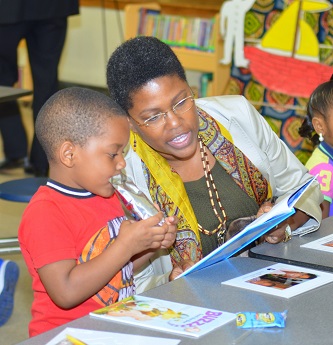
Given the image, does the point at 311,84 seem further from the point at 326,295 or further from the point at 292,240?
the point at 326,295

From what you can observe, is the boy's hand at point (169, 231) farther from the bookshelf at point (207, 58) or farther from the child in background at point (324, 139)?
the bookshelf at point (207, 58)

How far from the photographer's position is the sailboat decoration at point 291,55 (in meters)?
4.84

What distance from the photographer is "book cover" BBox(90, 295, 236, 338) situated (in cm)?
142

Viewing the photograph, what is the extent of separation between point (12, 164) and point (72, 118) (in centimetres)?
404

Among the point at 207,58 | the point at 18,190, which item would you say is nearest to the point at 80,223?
the point at 18,190

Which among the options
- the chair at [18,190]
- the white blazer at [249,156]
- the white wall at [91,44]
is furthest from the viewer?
the white wall at [91,44]

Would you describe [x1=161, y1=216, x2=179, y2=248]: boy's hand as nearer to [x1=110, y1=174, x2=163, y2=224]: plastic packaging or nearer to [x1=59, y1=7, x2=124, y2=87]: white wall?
[x1=110, y1=174, x2=163, y2=224]: plastic packaging

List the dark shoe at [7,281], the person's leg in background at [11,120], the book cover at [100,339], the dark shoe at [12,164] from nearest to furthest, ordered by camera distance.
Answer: the book cover at [100,339] → the dark shoe at [7,281] → the person's leg in background at [11,120] → the dark shoe at [12,164]

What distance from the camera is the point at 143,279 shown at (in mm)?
2273

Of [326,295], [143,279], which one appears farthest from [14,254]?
[326,295]

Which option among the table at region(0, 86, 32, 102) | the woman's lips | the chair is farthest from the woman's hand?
the table at region(0, 86, 32, 102)

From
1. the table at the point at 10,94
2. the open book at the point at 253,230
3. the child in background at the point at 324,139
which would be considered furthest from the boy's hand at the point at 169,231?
the table at the point at 10,94

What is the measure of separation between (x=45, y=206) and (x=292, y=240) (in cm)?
65

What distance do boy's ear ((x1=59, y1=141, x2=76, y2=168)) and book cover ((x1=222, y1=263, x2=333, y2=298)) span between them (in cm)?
49
